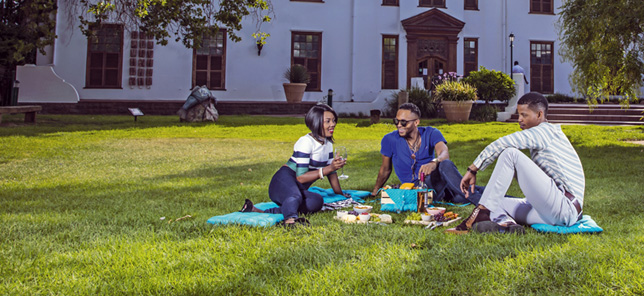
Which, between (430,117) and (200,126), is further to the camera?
(430,117)

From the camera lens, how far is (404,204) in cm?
526

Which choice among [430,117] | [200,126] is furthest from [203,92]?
[430,117]

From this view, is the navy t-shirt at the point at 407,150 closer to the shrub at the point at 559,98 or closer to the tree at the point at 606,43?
the tree at the point at 606,43

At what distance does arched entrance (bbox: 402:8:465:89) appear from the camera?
25.5m

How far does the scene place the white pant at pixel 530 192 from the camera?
13.5 ft

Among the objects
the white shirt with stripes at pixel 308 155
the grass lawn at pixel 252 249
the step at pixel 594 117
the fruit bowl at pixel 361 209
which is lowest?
the grass lawn at pixel 252 249

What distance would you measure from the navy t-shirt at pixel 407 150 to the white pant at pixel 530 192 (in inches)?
65.0

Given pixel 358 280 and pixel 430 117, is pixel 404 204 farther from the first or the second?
pixel 430 117

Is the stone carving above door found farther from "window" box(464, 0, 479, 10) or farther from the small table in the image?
the small table

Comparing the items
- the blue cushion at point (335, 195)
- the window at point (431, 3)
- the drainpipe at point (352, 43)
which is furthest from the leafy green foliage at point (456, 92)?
the blue cushion at point (335, 195)

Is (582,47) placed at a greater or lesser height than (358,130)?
greater

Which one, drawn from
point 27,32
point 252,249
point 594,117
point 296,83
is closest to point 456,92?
point 594,117

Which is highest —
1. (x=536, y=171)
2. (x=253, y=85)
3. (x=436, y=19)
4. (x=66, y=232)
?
(x=436, y=19)

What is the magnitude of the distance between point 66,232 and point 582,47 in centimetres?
1120
